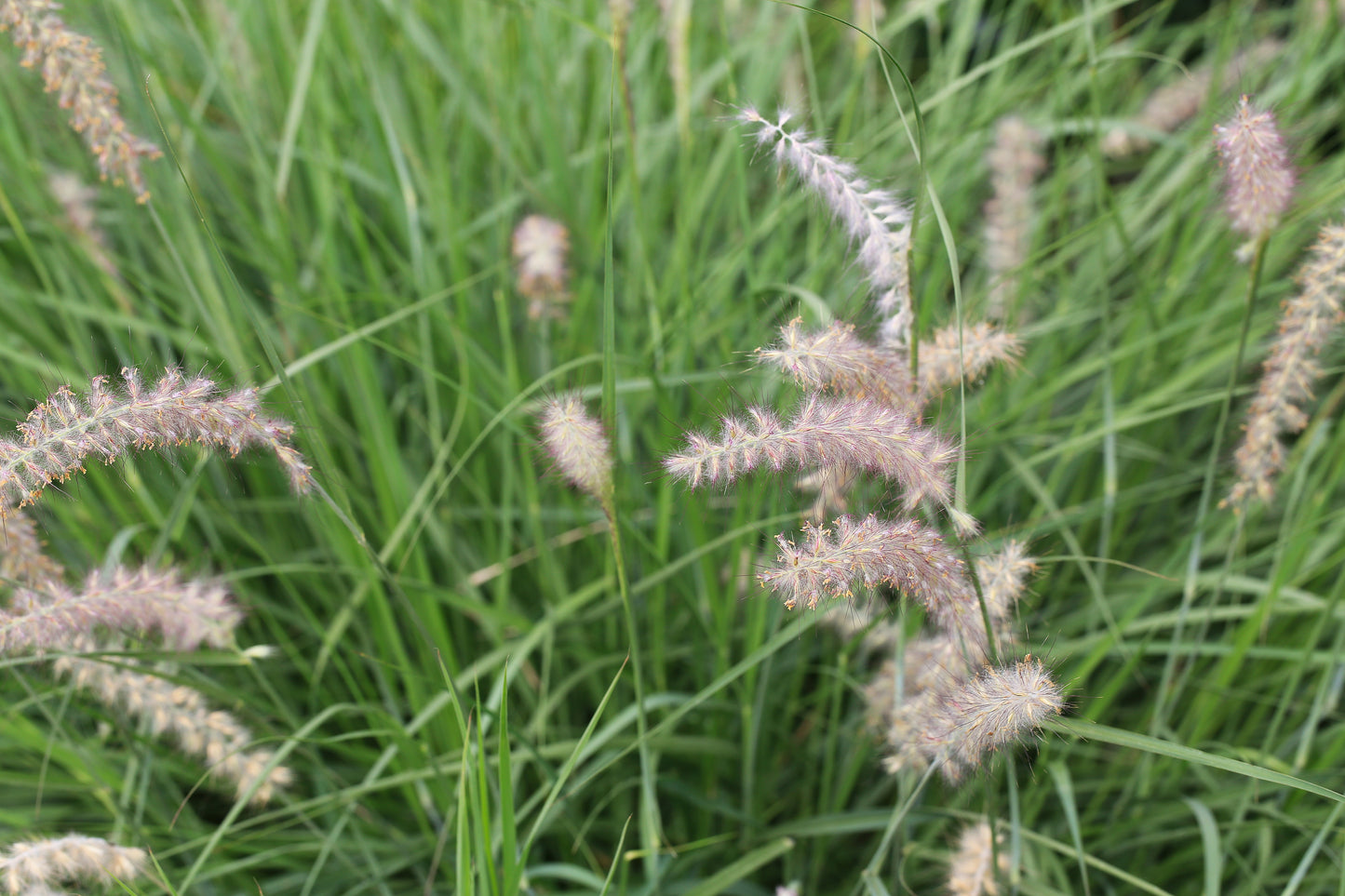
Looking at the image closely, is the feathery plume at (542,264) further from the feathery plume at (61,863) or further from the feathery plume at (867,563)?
the feathery plume at (61,863)

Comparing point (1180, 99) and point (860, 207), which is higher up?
point (860, 207)

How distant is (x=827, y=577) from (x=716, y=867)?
49.4 inches

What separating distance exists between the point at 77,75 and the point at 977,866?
1.87 meters

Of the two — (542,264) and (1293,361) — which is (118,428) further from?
(1293,361)

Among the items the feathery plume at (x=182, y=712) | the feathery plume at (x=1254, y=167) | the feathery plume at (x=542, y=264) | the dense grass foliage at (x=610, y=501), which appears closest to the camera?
the feathery plume at (x=1254, y=167)

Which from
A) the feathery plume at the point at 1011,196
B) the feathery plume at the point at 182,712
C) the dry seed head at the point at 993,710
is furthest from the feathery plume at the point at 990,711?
the feathery plume at the point at 1011,196

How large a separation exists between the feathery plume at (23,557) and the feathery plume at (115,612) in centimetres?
3

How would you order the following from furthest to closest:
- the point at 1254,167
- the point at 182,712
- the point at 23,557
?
the point at 182,712, the point at 23,557, the point at 1254,167

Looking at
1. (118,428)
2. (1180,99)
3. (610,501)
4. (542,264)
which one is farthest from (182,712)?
(1180,99)

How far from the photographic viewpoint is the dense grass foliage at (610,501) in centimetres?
164

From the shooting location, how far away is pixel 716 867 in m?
1.98

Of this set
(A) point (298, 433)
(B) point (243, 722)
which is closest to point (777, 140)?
(A) point (298, 433)

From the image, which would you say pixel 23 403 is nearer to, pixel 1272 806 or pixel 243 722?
pixel 243 722

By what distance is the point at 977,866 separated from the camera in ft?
4.40
